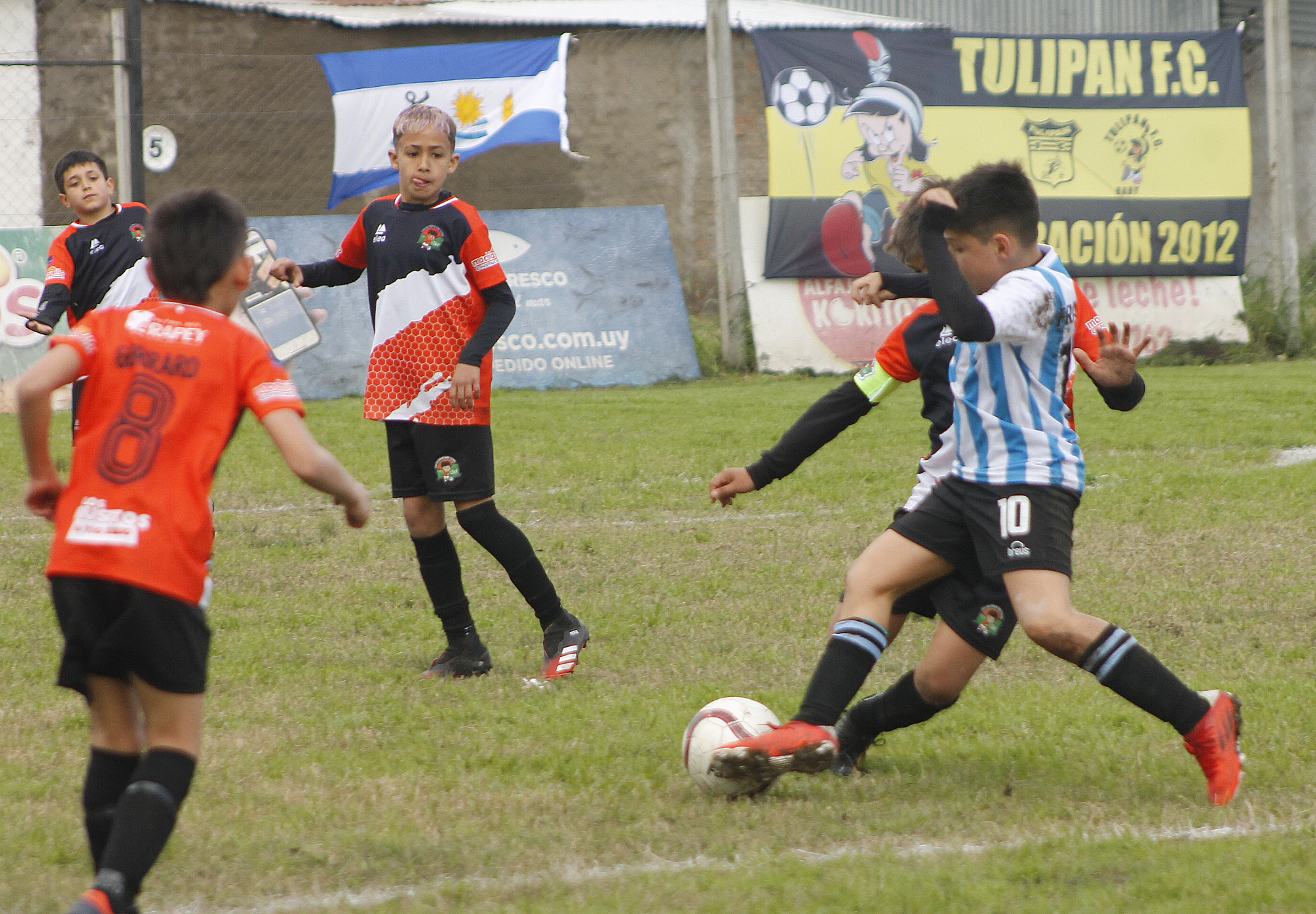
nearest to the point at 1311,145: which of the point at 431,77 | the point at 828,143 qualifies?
the point at 828,143

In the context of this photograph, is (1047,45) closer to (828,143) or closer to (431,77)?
(828,143)

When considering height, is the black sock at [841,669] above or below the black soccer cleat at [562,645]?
above

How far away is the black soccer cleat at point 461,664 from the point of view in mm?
4520

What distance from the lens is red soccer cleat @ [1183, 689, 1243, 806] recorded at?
321cm

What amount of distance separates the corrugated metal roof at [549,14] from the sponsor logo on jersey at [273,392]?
1451cm

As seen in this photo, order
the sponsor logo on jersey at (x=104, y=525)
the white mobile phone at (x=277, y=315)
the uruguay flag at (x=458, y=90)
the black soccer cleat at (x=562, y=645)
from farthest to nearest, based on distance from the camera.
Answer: the uruguay flag at (x=458, y=90) < the white mobile phone at (x=277, y=315) < the black soccer cleat at (x=562, y=645) < the sponsor logo on jersey at (x=104, y=525)

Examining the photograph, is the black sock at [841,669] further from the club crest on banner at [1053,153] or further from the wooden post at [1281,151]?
the wooden post at [1281,151]

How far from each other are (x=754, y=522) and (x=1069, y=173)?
9.09 meters

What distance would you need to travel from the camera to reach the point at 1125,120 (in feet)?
48.1

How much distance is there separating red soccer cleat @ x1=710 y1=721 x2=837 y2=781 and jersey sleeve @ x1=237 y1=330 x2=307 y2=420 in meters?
1.28

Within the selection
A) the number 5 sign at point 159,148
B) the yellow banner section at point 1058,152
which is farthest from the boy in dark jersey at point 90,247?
the number 5 sign at point 159,148

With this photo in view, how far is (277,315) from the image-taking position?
12.1 meters

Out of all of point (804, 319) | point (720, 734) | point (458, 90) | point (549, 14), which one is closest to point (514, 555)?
point (720, 734)

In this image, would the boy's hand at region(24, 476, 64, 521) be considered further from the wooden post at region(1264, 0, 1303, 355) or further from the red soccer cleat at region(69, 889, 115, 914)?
the wooden post at region(1264, 0, 1303, 355)
